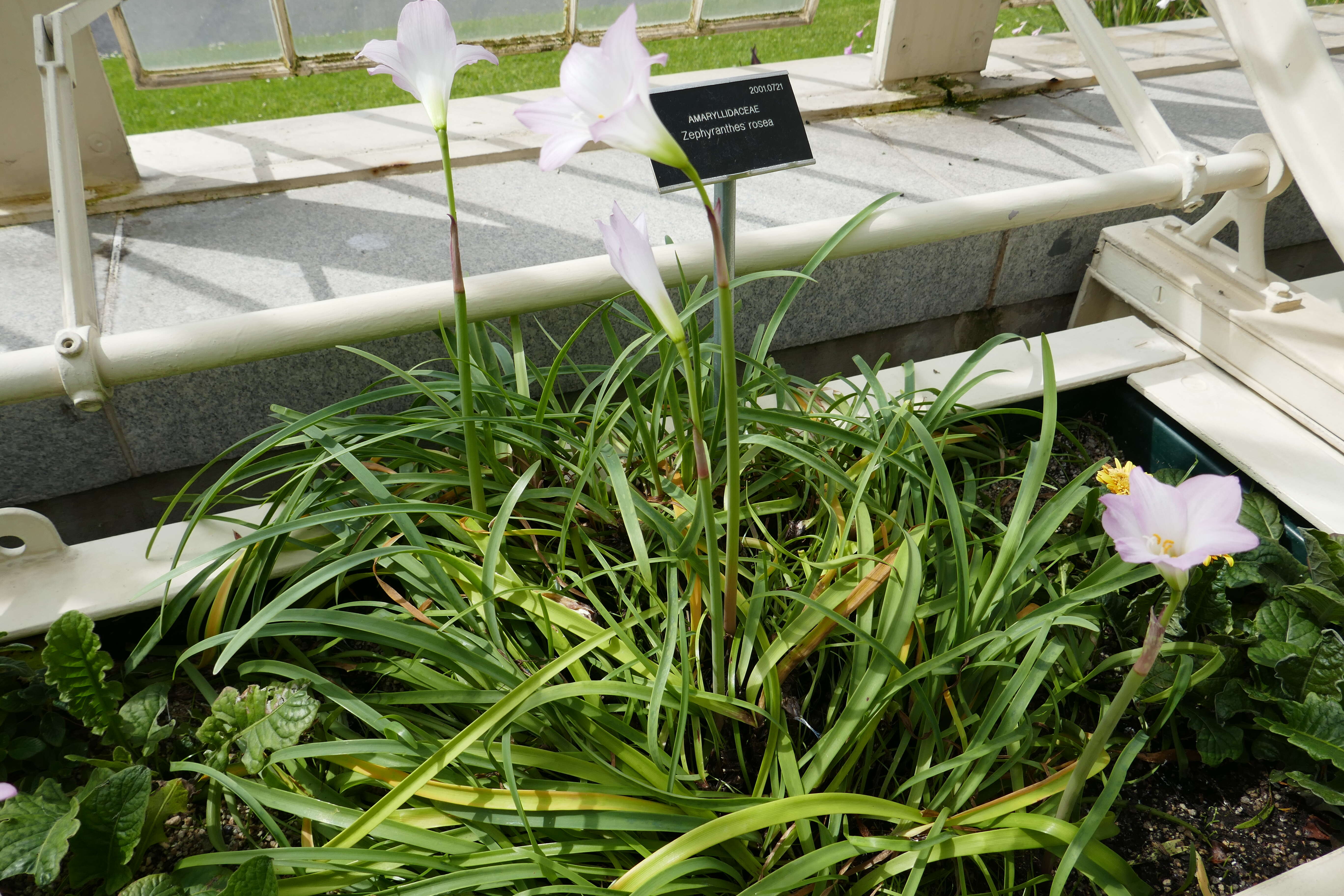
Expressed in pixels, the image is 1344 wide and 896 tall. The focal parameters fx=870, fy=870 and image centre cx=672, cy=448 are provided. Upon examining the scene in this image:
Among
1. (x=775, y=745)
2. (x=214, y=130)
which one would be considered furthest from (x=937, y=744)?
(x=214, y=130)

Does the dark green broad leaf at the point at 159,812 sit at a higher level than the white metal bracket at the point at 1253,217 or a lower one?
lower

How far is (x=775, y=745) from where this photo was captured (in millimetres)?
932

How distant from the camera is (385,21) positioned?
2422mm

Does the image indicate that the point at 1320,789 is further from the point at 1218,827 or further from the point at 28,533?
the point at 28,533

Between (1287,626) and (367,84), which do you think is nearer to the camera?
(1287,626)

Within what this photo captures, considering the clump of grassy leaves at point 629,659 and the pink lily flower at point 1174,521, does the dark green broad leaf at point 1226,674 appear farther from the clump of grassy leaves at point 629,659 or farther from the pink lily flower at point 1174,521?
the pink lily flower at point 1174,521

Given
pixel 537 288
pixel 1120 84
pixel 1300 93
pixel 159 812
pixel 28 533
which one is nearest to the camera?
pixel 159 812

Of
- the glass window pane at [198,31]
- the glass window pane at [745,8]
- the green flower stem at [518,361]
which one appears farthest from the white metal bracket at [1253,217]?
the glass window pane at [198,31]

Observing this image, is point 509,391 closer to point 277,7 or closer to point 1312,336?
point 1312,336

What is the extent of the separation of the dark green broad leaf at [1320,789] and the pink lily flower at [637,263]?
0.86 metres

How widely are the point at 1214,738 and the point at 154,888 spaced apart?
45.9 inches

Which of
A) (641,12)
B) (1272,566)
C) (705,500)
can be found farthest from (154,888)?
(641,12)

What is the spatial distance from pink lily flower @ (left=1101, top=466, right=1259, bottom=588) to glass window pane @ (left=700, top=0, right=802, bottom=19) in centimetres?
244

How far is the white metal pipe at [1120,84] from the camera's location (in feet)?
5.18
